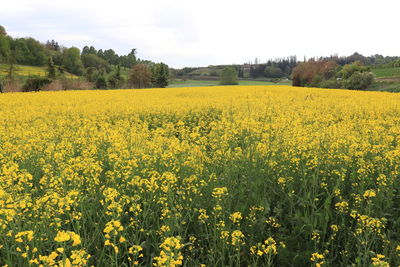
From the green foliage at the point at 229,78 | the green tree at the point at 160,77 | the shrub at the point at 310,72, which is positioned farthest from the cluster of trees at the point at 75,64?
the shrub at the point at 310,72

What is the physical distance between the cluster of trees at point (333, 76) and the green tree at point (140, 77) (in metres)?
33.0

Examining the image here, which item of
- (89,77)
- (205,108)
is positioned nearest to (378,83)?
(205,108)

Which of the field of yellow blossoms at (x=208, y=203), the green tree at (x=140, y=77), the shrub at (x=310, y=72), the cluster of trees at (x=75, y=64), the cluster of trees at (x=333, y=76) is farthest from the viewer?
the green tree at (x=140, y=77)

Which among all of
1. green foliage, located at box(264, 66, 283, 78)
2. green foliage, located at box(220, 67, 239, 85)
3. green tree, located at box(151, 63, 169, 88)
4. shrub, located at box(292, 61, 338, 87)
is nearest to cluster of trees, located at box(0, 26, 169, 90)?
green tree, located at box(151, 63, 169, 88)

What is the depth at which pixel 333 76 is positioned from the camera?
5756 cm

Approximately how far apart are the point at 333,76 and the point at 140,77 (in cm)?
4125

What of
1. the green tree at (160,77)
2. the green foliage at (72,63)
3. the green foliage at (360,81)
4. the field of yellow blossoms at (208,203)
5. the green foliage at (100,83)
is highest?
the green foliage at (72,63)

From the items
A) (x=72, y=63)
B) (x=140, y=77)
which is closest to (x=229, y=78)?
(x=140, y=77)

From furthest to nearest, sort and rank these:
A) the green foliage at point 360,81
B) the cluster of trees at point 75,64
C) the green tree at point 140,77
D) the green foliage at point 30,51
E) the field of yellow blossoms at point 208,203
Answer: the green foliage at point 30,51 → the green tree at point 140,77 → the cluster of trees at point 75,64 → the green foliage at point 360,81 → the field of yellow blossoms at point 208,203

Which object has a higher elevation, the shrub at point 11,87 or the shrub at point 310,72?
the shrub at point 310,72

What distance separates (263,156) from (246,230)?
1673mm

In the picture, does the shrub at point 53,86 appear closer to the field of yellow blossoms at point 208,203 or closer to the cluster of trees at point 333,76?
the field of yellow blossoms at point 208,203

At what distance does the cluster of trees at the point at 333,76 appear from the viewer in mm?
41812

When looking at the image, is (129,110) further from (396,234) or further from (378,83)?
(378,83)
